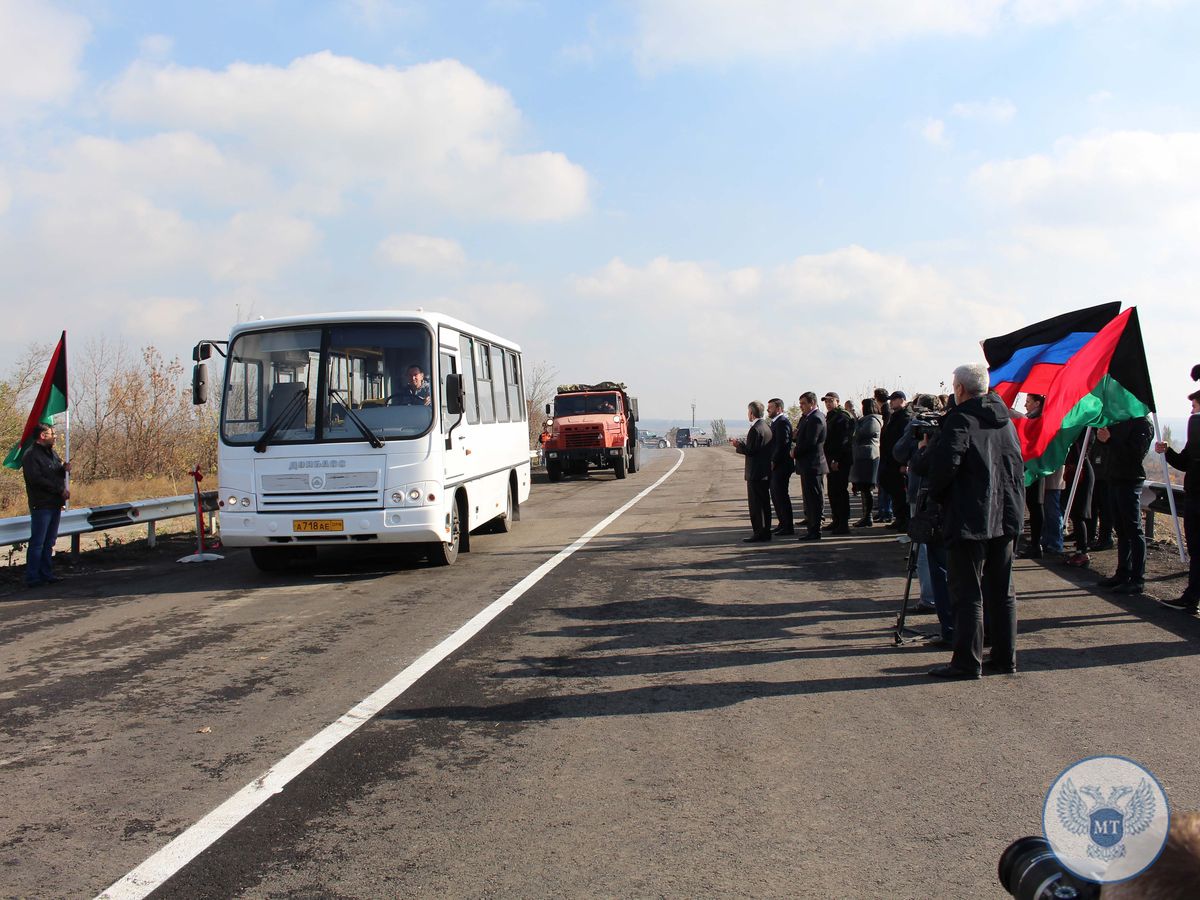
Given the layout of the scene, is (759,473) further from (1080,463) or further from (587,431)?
(587,431)

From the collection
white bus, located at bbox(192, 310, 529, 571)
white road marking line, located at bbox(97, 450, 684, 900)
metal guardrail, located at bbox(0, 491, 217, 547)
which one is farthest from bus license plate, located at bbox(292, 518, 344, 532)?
metal guardrail, located at bbox(0, 491, 217, 547)

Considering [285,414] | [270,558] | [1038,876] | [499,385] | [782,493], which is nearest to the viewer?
[1038,876]

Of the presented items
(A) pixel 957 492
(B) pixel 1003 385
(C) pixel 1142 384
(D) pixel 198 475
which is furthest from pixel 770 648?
(D) pixel 198 475

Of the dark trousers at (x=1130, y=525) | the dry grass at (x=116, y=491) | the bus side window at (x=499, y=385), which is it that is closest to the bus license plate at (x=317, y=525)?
the bus side window at (x=499, y=385)

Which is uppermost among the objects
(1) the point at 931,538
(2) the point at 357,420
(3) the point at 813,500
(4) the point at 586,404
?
(4) the point at 586,404

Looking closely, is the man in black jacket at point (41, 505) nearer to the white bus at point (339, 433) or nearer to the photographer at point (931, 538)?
the white bus at point (339, 433)

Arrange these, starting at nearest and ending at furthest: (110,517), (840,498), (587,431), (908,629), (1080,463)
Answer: (908,629), (1080,463), (110,517), (840,498), (587,431)

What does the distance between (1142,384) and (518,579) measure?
635 centimetres

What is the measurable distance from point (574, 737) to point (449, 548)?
6.67 meters

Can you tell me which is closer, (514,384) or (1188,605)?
(1188,605)

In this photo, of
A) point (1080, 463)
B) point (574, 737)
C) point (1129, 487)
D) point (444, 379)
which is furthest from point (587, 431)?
point (574, 737)

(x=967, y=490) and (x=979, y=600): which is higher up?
(x=967, y=490)

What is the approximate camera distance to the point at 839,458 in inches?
558

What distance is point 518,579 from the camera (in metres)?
10.6
